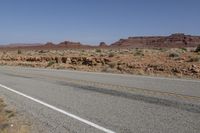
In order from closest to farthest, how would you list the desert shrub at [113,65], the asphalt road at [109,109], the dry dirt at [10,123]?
the asphalt road at [109,109], the dry dirt at [10,123], the desert shrub at [113,65]

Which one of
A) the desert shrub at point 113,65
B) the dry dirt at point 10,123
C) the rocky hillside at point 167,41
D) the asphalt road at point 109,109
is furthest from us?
the rocky hillside at point 167,41

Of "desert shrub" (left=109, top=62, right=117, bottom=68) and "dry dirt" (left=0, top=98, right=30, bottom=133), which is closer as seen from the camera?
"dry dirt" (left=0, top=98, right=30, bottom=133)

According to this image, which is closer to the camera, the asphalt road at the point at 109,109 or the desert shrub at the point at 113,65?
the asphalt road at the point at 109,109

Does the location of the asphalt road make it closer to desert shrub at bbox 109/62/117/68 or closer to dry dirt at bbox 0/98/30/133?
dry dirt at bbox 0/98/30/133

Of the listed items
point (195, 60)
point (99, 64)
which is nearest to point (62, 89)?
point (195, 60)

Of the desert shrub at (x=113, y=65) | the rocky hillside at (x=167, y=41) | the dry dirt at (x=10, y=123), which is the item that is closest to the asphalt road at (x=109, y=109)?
the dry dirt at (x=10, y=123)

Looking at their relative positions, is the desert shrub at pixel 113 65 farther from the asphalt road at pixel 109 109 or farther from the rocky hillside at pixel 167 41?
the rocky hillside at pixel 167 41

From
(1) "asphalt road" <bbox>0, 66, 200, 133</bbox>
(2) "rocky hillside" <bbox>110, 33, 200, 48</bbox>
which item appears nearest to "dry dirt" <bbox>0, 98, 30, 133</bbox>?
(1) "asphalt road" <bbox>0, 66, 200, 133</bbox>

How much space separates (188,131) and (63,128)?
2681mm

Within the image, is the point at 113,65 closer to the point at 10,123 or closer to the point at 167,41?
the point at 10,123

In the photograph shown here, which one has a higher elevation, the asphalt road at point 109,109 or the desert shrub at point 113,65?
the asphalt road at point 109,109

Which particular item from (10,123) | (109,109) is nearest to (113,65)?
(109,109)

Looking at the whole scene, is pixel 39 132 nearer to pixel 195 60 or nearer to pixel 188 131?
pixel 188 131

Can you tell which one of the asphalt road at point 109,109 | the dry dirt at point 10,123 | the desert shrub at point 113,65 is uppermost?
the asphalt road at point 109,109
